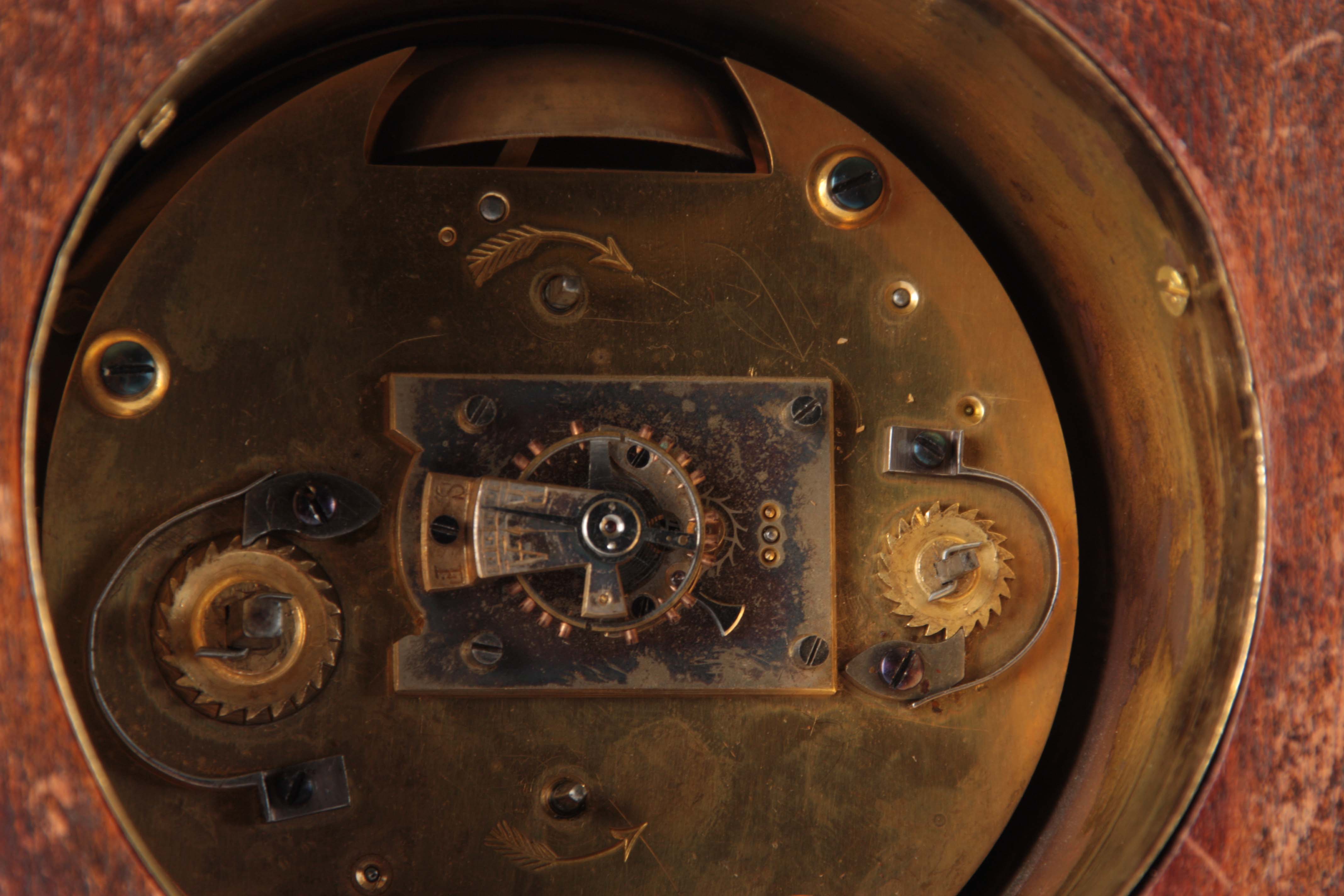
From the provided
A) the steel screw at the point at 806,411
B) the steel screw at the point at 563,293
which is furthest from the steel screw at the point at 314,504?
the steel screw at the point at 806,411

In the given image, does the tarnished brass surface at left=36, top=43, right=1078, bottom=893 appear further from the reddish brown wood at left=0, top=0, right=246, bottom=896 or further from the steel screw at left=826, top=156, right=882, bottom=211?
the reddish brown wood at left=0, top=0, right=246, bottom=896

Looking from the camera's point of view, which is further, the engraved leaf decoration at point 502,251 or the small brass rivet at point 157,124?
the engraved leaf decoration at point 502,251

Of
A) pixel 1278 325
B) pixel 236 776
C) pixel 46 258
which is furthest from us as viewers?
pixel 236 776

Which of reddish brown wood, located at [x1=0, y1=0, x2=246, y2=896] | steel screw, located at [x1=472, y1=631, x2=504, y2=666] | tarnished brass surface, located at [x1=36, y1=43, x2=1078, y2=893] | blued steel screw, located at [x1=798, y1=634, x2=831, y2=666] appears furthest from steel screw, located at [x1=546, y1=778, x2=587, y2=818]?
reddish brown wood, located at [x1=0, y1=0, x2=246, y2=896]

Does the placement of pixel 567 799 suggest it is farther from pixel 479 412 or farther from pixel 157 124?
pixel 157 124

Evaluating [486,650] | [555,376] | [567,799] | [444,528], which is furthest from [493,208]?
[567,799]

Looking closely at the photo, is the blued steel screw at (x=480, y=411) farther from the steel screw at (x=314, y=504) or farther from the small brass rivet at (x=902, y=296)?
the small brass rivet at (x=902, y=296)
